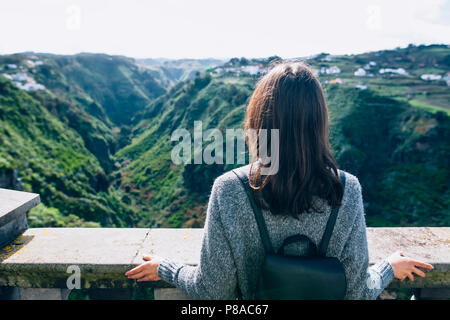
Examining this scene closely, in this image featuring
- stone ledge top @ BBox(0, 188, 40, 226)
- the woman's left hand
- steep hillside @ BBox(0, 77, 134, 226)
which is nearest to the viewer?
the woman's left hand

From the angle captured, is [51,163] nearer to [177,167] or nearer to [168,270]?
[177,167]

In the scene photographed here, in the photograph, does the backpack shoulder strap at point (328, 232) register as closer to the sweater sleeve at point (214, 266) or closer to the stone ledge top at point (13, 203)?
the sweater sleeve at point (214, 266)

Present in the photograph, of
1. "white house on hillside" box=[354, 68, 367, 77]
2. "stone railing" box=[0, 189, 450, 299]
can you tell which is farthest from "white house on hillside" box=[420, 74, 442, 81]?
"stone railing" box=[0, 189, 450, 299]

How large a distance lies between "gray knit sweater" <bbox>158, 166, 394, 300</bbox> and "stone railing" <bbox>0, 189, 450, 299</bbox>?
50cm

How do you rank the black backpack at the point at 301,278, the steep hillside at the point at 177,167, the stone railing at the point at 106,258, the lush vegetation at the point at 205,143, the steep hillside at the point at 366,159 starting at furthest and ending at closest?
the steep hillside at the point at 177,167 < the lush vegetation at the point at 205,143 < the steep hillside at the point at 366,159 < the stone railing at the point at 106,258 < the black backpack at the point at 301,278

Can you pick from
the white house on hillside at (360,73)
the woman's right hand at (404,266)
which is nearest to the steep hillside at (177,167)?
the white house on hillside at (360,73)

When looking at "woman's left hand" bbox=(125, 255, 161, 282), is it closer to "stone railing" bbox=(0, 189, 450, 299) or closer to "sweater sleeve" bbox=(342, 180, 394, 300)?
"stone railing" bbox=(0, 189, 450, 299)

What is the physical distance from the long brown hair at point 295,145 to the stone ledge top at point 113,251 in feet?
2.86

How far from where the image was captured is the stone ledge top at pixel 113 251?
2.11 meters

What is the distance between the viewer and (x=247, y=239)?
1599mm

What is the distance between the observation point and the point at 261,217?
156cm

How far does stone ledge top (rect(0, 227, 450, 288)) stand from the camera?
6.91 feet

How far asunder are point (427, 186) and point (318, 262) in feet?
150
